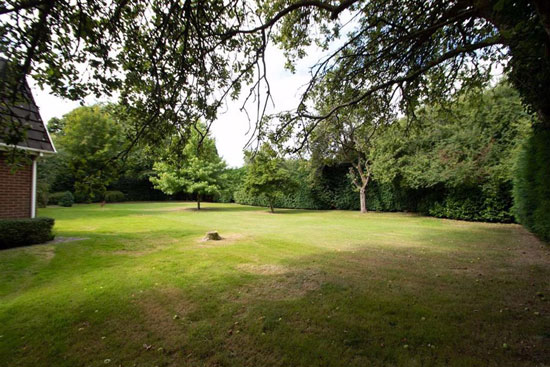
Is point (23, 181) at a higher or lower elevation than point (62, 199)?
higher

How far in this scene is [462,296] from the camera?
4.20 meters

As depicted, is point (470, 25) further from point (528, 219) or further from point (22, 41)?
point (528, 219)

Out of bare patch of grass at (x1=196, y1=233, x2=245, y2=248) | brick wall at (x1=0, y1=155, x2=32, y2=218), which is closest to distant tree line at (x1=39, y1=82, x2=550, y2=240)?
brick wall at (x1=0, y1=155, x2=32, y2=218)

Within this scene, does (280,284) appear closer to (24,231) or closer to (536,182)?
(24,231)

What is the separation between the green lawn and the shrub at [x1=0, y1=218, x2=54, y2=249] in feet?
1.75

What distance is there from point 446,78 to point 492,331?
5.29 meters

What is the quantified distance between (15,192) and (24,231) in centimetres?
160

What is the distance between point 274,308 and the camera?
3861 millimetres

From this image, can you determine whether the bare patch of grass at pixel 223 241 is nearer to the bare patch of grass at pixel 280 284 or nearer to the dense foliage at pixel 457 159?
the bare patch of grass at pixel 280 284

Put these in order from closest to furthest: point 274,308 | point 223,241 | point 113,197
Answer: point 274,308, point 223,241, point 113,197

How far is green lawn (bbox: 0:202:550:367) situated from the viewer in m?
2.77

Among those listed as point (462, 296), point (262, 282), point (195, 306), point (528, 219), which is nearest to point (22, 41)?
point (195, 306)

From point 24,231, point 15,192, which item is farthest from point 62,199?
point 24,231

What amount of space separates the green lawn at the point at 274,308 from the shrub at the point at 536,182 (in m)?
1.26
